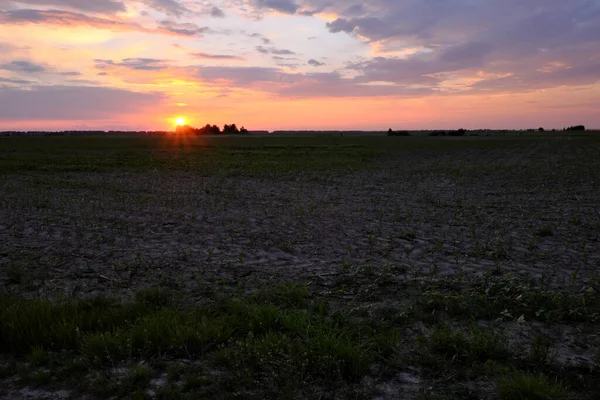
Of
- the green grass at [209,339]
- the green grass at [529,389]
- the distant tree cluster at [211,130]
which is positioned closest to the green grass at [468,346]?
the green grass at [529,389]

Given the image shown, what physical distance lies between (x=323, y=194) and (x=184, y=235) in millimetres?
7826

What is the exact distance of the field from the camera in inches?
159

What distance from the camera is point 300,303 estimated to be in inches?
224

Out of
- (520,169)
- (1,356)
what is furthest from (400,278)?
(520,169)

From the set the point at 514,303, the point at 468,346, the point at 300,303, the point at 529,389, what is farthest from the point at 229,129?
the point at 529,389

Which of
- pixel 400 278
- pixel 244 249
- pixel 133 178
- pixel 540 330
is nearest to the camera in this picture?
pixel 540 330

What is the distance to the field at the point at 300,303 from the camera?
4035mm

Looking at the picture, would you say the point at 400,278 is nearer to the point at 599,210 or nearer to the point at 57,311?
the point at 57,311

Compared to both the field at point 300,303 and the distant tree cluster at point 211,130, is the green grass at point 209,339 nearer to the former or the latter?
the field at point 300,303

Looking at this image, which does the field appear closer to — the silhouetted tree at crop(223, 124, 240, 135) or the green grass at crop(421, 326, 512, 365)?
the green grass at crop(421, 326, 512, 365)

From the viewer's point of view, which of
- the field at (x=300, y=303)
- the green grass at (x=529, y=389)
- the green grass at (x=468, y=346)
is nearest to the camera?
the green grass at (x=529, y=389)

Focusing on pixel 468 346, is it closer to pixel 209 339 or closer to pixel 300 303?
pixel 300 303

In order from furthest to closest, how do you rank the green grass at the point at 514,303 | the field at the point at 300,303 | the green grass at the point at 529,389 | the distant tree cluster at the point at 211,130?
the distant tree cluster at the point at 211,130
the green grass at the point at 514,303
the field at the point at 300,303
the green grass at the point at 529,389

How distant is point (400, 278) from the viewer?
668 cm
